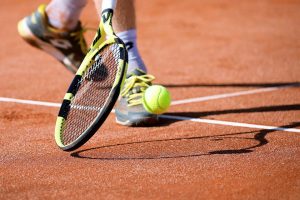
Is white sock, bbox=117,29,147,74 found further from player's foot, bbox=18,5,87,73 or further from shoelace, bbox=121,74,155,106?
player's foot, bbox=18,5,87,73

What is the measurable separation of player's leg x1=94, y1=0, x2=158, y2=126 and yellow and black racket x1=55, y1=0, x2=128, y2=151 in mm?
471

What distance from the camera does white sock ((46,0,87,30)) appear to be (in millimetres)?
3975

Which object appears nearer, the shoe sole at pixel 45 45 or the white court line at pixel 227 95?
the white court line at pixel 227 95

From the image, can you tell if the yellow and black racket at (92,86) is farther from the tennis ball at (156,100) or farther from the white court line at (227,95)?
the white court line at (227,95)

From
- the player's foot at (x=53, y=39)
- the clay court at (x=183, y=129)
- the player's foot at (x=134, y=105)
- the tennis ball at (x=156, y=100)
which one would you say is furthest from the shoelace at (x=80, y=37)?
the tennis ball at (x=156, y=100)

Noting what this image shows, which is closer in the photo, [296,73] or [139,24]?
[296,73]

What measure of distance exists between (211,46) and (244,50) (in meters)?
0.31

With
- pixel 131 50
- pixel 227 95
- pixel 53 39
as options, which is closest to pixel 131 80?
pixel 131 50

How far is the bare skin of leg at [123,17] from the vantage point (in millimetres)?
3406

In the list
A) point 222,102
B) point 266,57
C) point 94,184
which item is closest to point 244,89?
point 222,102

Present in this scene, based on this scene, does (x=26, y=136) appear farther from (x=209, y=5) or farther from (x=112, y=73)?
(x=209, y=5)

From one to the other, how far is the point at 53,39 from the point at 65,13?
20 cm

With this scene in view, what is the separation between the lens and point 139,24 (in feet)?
21.5

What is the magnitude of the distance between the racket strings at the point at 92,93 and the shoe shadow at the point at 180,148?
15 centimetres
